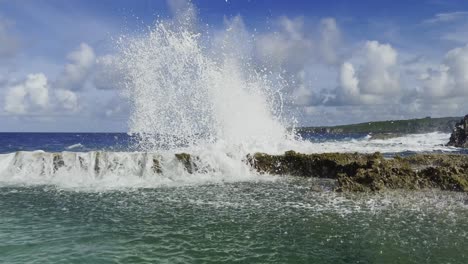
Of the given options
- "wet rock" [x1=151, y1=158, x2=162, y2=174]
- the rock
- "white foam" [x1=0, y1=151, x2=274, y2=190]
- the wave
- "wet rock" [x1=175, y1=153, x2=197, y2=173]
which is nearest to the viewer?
"white foam" [x1=0, y1=151, x2=274, y2=190]

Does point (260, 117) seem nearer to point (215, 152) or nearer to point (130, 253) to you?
point (215, 152)

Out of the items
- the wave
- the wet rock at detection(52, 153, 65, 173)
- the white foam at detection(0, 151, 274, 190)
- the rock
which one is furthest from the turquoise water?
the rock

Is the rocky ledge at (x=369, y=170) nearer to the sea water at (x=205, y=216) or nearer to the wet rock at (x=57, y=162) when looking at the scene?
the sea water at (x=205, y=216)

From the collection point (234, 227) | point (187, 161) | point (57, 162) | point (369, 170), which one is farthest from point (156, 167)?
point (234, 227)

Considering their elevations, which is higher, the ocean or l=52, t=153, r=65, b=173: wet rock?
l=52, t=153, r=65, b=173: wet rock

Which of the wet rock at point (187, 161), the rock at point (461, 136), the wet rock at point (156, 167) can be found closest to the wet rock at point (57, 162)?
the wet rock at point (156, 167)

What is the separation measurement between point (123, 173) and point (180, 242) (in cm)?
1371

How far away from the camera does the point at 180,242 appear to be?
1179 cm

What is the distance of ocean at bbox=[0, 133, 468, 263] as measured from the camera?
10.8m

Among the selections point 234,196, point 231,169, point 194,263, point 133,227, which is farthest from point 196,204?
point 231,169

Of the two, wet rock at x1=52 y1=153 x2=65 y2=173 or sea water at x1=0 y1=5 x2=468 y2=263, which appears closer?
sea water at x1=0 y1=5 x2=468 y2=263

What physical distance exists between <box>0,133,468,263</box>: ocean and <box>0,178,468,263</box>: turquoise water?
30mm

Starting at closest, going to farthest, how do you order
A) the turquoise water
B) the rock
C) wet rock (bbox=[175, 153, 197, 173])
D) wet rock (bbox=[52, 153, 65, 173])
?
the turquoise water
wet rock (bbox=[175, 153, 197, 173])
wet rock (bbox=[52, 153, 65, 173])
the rock

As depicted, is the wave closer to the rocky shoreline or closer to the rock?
the rocky shoreline
